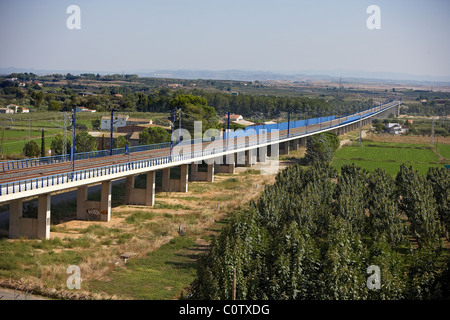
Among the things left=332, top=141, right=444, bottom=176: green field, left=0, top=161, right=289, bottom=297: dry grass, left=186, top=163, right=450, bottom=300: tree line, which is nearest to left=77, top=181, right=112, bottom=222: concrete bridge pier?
left=0, top=161, right=289, bottom=297: dry grass

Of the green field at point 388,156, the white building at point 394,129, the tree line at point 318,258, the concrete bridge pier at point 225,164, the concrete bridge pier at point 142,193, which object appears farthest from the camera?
the white building at point 394,129

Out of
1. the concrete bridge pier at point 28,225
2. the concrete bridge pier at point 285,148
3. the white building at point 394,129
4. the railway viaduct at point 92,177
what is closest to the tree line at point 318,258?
the railway viaduct at point 92,177

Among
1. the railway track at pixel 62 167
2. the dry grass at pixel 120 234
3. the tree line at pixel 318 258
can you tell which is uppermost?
the railway track at pixel 62 167

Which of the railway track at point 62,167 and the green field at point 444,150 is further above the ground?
the railway track at point 62,167

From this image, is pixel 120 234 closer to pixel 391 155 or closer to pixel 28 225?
pixel 28 225

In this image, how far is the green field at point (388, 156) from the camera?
2934 inches

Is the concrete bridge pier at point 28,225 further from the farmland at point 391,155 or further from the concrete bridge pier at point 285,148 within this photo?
the concrete bridge pier at point 285,148

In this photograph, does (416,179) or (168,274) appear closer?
(168,274)

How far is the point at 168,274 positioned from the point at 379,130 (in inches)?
4532

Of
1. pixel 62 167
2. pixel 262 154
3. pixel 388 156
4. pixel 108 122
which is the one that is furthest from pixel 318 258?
pixel 388 156

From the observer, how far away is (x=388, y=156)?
85.6 meters
